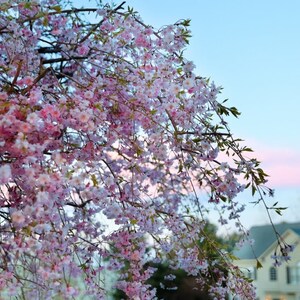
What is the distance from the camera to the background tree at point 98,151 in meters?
2.24

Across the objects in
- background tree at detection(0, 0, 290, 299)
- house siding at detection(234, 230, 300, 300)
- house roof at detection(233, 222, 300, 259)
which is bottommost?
background tree at detection(0, 0, 290, 299)

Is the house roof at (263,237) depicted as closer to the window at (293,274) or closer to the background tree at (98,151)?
the window at (293,274)

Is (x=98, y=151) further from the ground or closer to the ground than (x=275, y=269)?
closer to the ground

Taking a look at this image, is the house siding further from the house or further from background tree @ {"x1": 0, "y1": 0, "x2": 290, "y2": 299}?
background tree @ {"x1": 0, "y1": 0, "x2": 290, "y2": 299}

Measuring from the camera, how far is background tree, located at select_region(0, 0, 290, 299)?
224 centimetres

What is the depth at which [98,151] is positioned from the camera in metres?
2.75

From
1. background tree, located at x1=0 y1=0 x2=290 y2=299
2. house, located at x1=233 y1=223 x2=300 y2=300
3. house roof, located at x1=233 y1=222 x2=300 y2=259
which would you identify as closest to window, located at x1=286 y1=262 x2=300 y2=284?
house, located at x1=233 y1=223 x2=300 y2=300

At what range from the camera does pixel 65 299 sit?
2258 millimetres

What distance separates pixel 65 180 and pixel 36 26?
1.81 m

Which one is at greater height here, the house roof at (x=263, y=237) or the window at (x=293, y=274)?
the house roof at (x=263, y=237)

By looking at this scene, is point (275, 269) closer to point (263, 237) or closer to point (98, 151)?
point (263, 237)

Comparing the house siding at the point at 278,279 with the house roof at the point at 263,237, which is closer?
the house siding at the point at 278,279

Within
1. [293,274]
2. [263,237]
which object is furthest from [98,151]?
[263,237]

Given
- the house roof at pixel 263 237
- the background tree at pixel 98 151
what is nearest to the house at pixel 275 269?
the house roof at pixel 263 237
